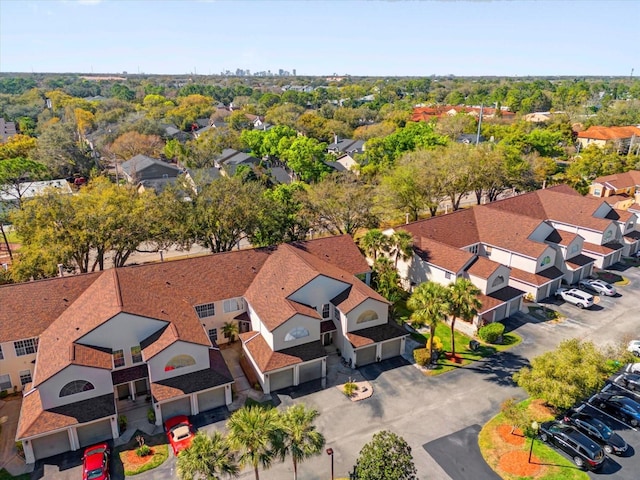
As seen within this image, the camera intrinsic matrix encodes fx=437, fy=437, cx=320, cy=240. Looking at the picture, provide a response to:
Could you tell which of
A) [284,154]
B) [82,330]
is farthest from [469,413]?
[284,154]

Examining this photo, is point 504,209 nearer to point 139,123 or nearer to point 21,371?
point 21,371

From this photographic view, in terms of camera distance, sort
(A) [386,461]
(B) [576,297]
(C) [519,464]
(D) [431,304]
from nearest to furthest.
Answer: (A) [386,461] → (C) [519,464] → (D) [431,304] → (B) [576,297]

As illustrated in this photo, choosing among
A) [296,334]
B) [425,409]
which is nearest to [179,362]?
[296,334]

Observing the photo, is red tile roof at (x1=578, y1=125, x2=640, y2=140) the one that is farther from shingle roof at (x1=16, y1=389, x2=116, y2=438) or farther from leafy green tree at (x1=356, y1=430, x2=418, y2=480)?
shingle roof at (x1=16, y1=389, x2=116, y2=438)

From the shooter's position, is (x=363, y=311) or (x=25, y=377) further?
(x=363, y=311)

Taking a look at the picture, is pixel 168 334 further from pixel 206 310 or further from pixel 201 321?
pixel 201 321

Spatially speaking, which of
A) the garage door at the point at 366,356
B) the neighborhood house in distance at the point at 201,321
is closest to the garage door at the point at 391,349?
the neighborhood house in distance at the point at 201,321
